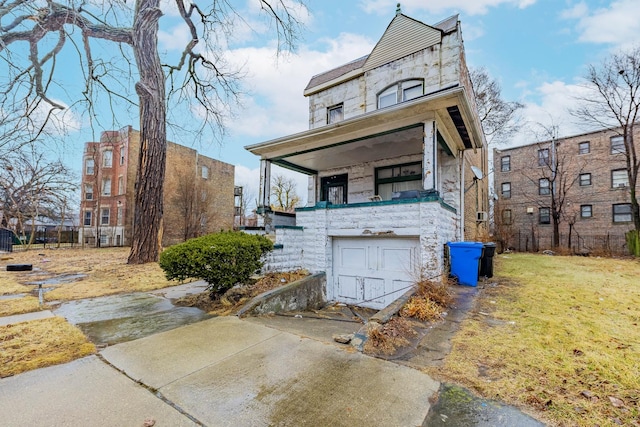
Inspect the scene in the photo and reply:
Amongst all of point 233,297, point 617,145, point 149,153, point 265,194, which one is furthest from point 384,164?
point 617,145

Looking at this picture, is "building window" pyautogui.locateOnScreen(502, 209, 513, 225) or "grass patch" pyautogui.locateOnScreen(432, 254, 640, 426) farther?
"building window" pyautogui.locateOnScreen(502, 209, 513, 225)

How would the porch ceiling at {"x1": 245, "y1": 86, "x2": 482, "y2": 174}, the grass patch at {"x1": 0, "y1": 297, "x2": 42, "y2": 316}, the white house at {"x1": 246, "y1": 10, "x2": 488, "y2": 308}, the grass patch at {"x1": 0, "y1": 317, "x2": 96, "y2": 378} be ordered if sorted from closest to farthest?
the grass patch at {"x1": 0, "y1": 317, "x2": 96, "y2": 378}, the grass patch at {"x1": 0, "y1": 297, "x2": 42, "y2": 316}, the white house at {"x1": 246, "y1": 10, "x2": 488, "y2": 308}, the porch ceiling at {"x1": 245, "y1": 86, "x2": 482, "y2": 174}

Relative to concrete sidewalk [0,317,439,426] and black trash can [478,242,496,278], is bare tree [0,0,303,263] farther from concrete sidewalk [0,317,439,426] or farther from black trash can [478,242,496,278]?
black trash can [478,242,496,278]

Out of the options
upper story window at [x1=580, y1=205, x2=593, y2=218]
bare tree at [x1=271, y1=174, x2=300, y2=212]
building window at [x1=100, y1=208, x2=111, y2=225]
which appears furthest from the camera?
bare tree at [x1=271, y1=174, x2=300, y2=212]

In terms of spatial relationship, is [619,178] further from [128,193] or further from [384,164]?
[128,193]

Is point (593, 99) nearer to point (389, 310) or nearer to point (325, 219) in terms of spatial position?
point (325, 219)

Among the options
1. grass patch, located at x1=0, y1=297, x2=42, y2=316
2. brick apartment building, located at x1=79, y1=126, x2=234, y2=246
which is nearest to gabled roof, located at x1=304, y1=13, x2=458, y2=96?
grass patch, located at x1=0, y1=297, x2=42, y2=316

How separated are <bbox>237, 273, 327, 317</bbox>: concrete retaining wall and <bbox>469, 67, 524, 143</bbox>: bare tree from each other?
58.7 ft

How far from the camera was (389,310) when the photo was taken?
4.06m

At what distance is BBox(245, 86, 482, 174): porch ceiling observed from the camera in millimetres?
6344

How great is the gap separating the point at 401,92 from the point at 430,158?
490cm

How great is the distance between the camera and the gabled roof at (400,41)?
31.4 feet

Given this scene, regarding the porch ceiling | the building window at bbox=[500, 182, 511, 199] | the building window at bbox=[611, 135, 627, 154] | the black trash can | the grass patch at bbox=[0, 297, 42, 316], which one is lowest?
the grass patch at bbox=[0, 297, 42, 316]

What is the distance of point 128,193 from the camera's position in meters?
24.0
